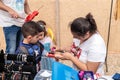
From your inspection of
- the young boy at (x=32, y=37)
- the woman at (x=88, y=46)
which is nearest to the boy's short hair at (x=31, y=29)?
the young boy at (x=32, y=37)

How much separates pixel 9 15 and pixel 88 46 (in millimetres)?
836

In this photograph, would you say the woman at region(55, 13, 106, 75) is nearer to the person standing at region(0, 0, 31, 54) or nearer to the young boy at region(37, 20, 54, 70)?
the young boy at region(37, 20, 54, 70)

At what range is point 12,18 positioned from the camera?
8.13ft

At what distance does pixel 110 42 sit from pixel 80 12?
1.82ft

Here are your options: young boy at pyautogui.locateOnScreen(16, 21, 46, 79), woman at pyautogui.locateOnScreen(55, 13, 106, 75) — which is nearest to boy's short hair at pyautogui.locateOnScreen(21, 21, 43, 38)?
young boy at pyautogui.locateOnScreen(16, 21, 46, 79)

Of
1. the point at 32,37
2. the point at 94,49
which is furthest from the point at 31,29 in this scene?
the point at 94,49

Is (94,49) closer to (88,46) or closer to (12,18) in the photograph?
(88,46)

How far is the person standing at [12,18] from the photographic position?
242cm

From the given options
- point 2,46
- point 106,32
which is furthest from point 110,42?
point 2,46

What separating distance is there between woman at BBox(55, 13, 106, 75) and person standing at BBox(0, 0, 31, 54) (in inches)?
25.8

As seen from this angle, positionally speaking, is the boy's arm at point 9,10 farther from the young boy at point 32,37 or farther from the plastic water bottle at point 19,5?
the young boy at point 32,37

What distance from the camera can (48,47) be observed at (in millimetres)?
2270

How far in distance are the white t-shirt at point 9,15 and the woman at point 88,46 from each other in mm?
669

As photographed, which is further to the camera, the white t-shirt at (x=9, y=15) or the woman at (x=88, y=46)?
the white t-shirt at (x=9, y=15)
